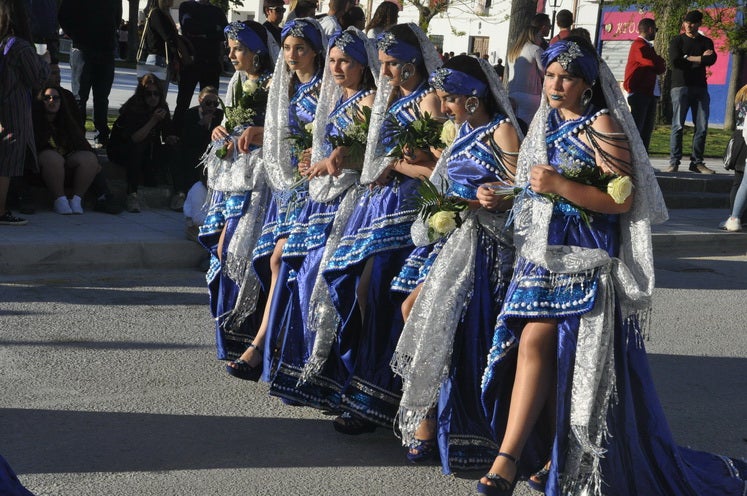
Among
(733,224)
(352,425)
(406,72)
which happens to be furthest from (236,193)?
(733,224)

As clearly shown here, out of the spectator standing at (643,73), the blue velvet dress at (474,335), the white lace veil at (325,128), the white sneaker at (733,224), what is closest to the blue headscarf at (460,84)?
the blue velvet dress at (474,335)

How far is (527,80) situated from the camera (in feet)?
35.4

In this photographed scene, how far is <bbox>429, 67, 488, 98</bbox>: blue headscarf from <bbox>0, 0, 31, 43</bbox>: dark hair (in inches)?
206

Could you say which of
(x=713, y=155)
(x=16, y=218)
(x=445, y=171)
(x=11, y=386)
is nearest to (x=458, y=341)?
(x=445, y=171)

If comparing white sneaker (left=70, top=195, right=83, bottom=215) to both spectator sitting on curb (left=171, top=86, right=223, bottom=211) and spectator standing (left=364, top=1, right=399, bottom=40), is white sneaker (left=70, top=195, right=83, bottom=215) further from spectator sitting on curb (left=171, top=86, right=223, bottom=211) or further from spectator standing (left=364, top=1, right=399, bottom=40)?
spectator standing (left=364, top=1, right=399, bottom=40)

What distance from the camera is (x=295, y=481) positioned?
14.5ft

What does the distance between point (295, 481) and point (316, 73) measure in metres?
2.23

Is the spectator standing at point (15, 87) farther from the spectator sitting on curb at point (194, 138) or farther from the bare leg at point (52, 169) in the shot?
the spectator sitting on curb at point (194, 138)

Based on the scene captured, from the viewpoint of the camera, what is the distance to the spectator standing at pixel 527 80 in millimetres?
10750

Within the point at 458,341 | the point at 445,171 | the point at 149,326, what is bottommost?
the point at 149,326

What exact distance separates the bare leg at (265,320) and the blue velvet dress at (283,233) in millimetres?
35

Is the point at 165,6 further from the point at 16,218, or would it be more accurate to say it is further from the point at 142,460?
the point at 142,460

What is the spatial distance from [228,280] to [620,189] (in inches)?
105

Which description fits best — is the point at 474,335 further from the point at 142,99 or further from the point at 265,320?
the point at 142,99
